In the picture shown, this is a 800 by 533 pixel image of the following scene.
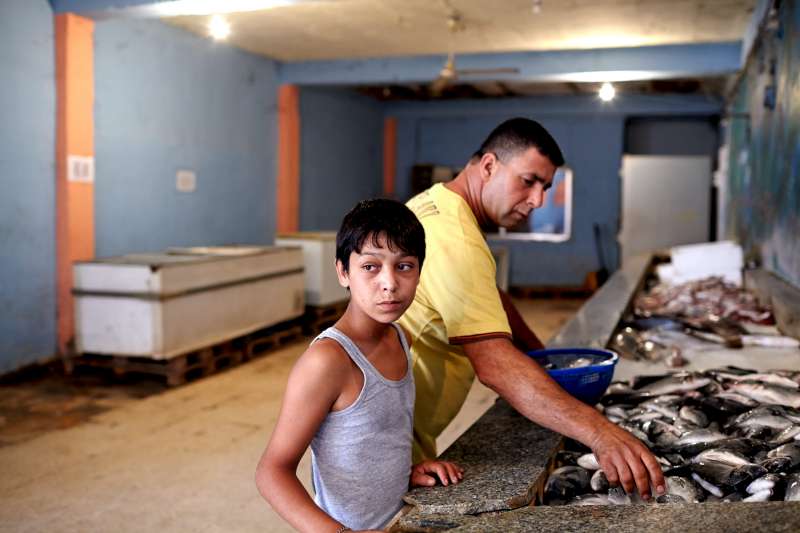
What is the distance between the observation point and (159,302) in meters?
6.52

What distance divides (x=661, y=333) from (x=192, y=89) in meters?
7.13

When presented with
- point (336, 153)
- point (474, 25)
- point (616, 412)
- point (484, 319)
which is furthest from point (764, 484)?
point (336, 153)

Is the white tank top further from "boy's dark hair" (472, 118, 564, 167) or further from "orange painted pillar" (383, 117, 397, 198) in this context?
"orange painted pillar" (383, 117, 397, 198)

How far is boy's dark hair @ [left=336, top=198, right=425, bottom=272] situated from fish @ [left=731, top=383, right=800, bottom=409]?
1803 mm

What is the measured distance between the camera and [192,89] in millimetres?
9602

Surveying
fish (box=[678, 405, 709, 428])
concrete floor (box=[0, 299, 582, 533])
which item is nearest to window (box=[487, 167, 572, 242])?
→ concrete floor (box=[0, 299, 582, 533])

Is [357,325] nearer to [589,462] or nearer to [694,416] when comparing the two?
[589,462]

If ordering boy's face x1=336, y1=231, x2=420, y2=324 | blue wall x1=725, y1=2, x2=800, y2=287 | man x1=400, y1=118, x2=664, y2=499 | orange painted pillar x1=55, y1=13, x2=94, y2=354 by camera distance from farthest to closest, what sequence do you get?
orange painted pillar x1=55, y1=13, x2=94, y2=354
blue wall x1=725, y1=2, x2=800, y2=287
man x1=400, y1=118, x2=664, y2=499
boy's face x1=336, y1=231, x2=420, y2=324

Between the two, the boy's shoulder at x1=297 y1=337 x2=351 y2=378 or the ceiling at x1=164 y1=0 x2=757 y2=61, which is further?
the ceiling at x1=164 y1=0 x2=757 y2=61

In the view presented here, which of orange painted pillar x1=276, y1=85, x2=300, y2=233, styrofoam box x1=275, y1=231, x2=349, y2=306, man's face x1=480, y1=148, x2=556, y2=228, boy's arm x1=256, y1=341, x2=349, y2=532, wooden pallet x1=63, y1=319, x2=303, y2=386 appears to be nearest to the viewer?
boy's arm x1=256, y1=341, x2=349, y2=532

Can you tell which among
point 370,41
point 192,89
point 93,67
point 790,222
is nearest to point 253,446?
point 790,222

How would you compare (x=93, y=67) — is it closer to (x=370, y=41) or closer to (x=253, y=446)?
(x=370, y=41)

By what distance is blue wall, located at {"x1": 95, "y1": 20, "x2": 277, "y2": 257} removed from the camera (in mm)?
8180

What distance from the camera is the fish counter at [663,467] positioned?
1607 mm
